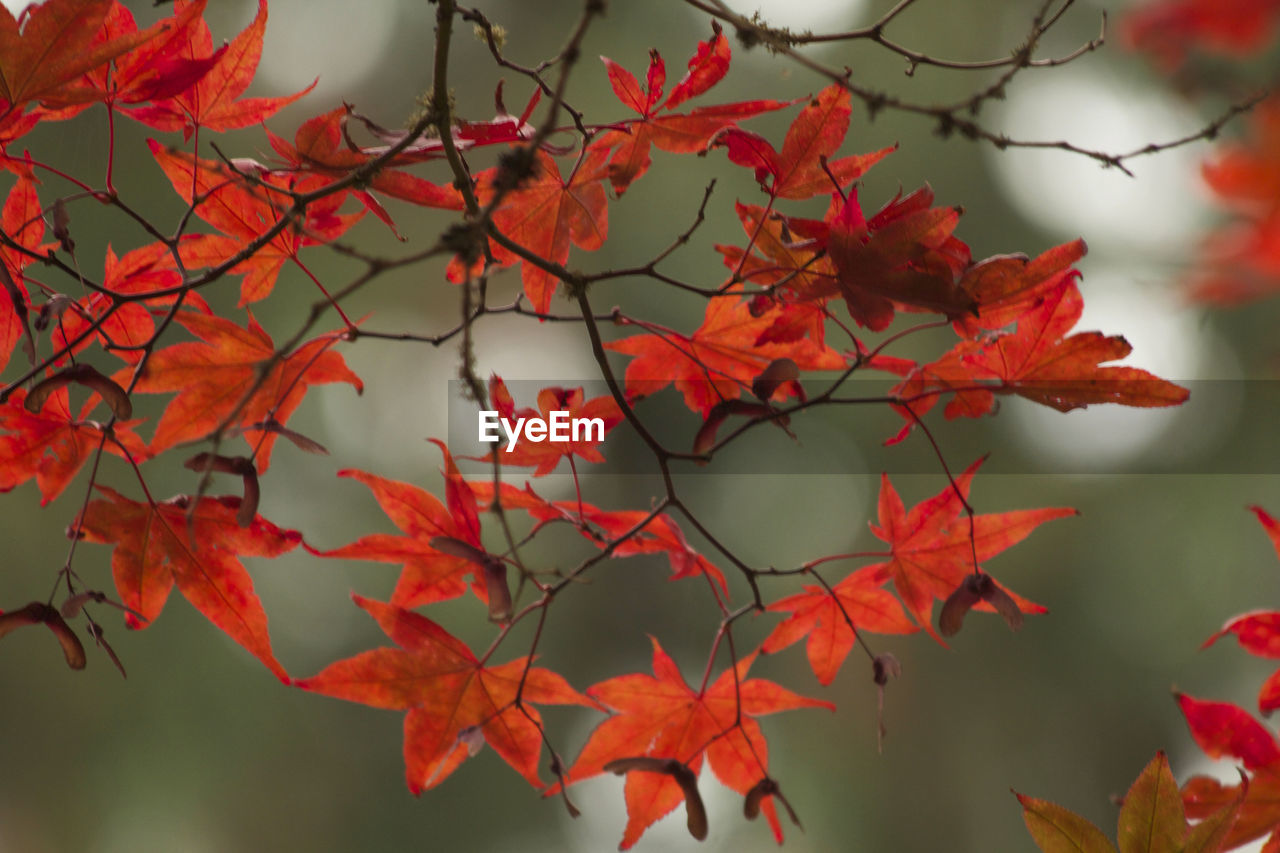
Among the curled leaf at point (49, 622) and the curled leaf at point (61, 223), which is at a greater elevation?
the curled leaf at point (61, 223)

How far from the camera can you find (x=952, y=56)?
9.55ft

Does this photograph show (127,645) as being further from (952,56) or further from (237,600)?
(952,56)

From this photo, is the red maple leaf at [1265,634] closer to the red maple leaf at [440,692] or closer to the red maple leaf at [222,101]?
the red maple leaf at [440,692]

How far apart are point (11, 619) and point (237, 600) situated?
0.12m

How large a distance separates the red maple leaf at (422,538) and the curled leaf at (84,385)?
0.13 meters

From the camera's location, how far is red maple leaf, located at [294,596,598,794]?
580 millimetres

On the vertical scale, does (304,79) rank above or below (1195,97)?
above

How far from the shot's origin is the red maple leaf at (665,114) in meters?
0.55

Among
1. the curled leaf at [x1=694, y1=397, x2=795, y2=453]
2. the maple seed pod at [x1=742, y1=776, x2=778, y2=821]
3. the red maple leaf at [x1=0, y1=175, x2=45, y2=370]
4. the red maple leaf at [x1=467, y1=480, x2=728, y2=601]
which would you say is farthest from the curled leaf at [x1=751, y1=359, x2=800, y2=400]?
the red maple leaf at [x1=0, y1=175, x2=45, y2=370]

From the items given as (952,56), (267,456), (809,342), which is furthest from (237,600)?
(952,56)

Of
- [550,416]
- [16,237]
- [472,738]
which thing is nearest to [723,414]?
[550,416]

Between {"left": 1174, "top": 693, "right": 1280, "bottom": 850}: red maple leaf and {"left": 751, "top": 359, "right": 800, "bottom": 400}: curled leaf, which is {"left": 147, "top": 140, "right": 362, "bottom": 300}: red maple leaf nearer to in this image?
{"left": 751, "top": 359, "right": 800, "bottom": 400}: curled leaf

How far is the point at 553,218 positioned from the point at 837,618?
0.35 metres

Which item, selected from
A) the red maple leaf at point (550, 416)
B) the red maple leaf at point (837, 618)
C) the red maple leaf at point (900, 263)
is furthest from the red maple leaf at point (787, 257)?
the red maple leaf at point (837, 618)
